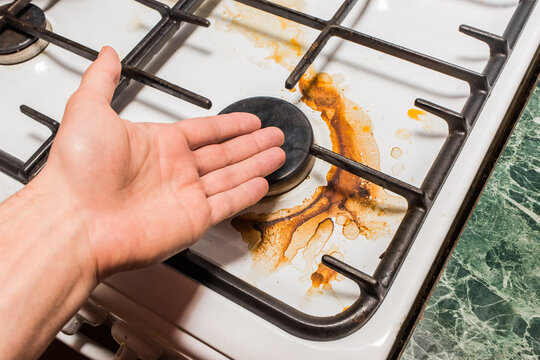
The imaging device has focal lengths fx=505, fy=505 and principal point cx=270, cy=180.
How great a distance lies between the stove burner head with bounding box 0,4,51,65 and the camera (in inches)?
24.7

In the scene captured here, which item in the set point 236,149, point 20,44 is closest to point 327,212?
point 236,149

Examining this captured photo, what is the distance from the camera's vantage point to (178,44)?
2.12 feet

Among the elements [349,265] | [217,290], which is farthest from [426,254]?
[217,290]

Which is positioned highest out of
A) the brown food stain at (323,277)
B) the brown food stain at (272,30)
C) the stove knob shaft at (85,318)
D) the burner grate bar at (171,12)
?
the brown food stain at (272,30)

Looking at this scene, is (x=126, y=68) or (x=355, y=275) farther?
(x=126, y=68)

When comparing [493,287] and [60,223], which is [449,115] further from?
[60,223]

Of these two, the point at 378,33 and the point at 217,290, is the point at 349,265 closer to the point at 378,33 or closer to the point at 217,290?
the point at 217,290

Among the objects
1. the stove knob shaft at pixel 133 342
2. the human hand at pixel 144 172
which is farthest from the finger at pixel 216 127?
the stove knob shaft at pixel 133 342

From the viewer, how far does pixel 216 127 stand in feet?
1.83

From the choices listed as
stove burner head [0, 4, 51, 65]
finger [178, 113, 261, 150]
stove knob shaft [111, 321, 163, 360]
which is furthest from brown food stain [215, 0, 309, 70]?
stove knob shaft [111, 321, 163, 360]

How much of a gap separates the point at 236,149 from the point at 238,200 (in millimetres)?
78

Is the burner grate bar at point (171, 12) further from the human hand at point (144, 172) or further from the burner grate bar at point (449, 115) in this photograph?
the burner grate bar at point (449, 115)

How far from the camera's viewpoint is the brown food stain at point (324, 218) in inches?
20.2

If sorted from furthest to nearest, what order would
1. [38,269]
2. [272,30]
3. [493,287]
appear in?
[272,30] → [493,287] → [38,269]
